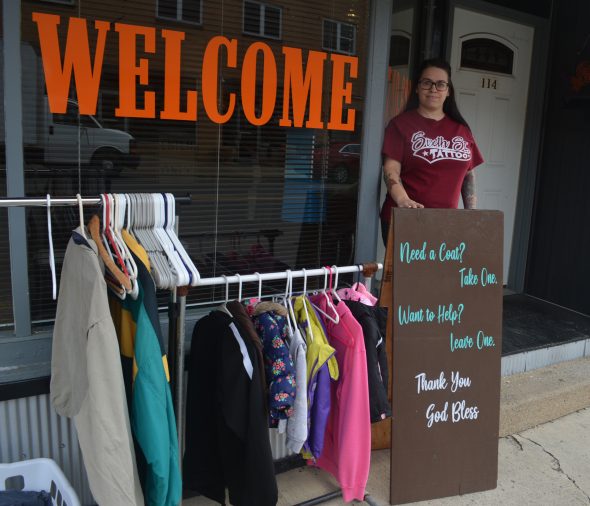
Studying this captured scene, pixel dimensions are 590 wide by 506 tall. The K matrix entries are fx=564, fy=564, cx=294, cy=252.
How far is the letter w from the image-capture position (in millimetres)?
2213

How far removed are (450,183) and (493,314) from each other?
0.73 m

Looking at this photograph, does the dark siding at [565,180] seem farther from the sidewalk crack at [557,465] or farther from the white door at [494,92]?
the sidewalk crack at [557,465]

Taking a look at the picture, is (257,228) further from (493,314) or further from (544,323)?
(544,323)

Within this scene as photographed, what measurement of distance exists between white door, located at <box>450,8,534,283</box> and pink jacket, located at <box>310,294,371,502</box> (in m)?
2.61

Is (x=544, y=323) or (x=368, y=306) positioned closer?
(x=368, y=306)

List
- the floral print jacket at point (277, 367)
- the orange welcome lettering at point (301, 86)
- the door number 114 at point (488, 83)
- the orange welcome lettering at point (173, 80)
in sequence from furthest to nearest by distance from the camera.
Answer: the door number 114 at point (488, 83)
the orange welcome lettering at point (301, 86)
the orange welcome lettering at point (173, 80)
the floral print jacket at point (277, 367)

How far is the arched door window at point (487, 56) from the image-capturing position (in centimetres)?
404

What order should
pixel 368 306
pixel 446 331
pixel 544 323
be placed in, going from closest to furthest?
1. pixel 368 306
2. pixel 446 331
3. pixel 544 323

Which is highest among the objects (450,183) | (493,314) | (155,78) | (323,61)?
(323,61)

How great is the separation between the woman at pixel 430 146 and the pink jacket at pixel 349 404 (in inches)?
37.8

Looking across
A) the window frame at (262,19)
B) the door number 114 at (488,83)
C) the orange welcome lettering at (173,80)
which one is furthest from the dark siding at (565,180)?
the orange welcome lettering at (173,80)

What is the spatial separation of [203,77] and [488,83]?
2497 millimetres

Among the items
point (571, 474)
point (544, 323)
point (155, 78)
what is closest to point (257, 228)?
point (155, 78)

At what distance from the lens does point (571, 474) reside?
9.36 feet
